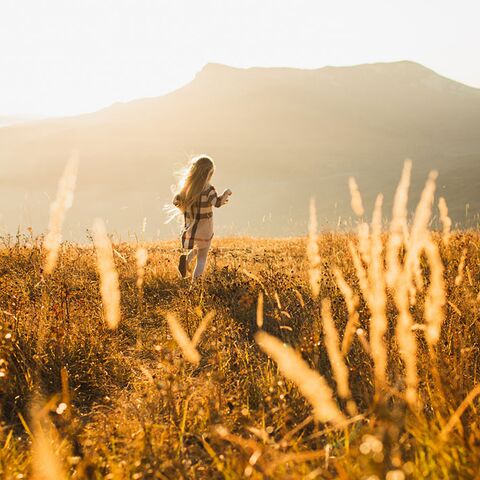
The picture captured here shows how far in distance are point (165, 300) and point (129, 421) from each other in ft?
9.71

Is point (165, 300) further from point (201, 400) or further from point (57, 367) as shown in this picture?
point (201, 400)

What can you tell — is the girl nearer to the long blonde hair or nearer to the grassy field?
the long blonde hair

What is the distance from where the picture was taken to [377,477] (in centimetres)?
153

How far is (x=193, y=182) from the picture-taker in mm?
6230

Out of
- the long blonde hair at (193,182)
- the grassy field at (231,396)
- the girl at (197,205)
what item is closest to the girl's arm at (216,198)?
the girl at (197,205)

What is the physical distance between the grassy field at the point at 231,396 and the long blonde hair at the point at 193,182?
1406 millimetres

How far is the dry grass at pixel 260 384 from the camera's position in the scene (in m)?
1.91

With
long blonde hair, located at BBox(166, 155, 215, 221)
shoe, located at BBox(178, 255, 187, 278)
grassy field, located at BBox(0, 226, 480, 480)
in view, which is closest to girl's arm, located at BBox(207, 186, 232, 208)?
long blonde hair, located at BBox(166, 155, 215, 221)

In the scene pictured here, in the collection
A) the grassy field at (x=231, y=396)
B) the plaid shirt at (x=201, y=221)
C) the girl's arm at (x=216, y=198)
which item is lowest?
the grassy field at (x=231, y=396)

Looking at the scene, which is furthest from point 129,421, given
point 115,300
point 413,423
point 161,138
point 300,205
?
point 161,138

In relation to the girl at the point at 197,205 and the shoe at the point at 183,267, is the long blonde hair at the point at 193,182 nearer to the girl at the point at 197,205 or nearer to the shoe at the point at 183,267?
the girl at the point at 197,205

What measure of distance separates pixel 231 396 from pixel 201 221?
380cm

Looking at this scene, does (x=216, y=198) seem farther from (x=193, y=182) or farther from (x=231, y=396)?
(x=231, y=396)

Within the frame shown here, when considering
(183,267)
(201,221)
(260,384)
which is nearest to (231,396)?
(260,384)
